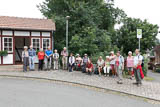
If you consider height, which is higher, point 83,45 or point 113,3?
point 113,3

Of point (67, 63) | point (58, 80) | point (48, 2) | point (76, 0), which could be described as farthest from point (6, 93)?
point (48, 2)

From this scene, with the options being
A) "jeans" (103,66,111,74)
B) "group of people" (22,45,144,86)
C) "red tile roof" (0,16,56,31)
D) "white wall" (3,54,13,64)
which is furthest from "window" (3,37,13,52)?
"jeans" (103,66,111,74)

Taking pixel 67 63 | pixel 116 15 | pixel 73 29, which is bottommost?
pixel 67 63

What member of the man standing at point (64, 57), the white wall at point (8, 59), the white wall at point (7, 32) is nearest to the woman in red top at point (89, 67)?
the man standing at point (64, 57)

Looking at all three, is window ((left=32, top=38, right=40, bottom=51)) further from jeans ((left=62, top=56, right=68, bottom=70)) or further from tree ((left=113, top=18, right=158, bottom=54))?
tree ((left=113, top=18, right=158, bottom=54))

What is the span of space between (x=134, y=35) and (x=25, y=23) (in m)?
16.5

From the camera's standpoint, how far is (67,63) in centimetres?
1333

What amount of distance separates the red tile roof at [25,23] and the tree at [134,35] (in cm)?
1277

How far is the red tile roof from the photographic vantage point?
14.7m

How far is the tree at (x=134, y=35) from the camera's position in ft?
85.1

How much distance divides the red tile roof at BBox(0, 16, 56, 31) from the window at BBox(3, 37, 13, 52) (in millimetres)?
1032

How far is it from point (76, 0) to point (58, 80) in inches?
475

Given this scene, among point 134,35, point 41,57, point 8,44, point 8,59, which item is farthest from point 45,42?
point 134,35

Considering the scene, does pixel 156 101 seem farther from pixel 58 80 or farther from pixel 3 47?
pixel 3 47
